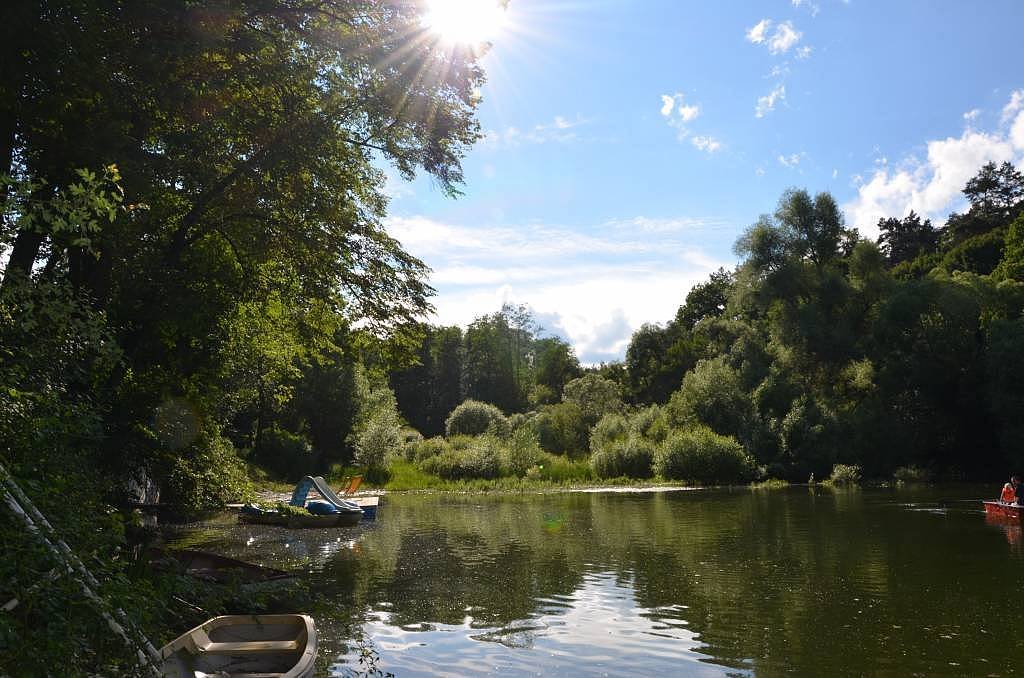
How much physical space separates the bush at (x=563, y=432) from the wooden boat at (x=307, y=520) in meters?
31.8

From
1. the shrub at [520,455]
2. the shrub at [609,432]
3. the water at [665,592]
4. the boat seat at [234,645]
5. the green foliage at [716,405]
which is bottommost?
the water at [665,592]

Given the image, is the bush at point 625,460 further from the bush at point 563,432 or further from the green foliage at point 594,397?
the green foliage at point 594,397

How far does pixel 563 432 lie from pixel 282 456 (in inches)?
838

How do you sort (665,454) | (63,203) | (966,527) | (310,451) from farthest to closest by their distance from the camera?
(310,451) < (665,454) < (966,527) < (63,203)

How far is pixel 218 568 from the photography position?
13.6m

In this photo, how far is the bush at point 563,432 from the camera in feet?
189

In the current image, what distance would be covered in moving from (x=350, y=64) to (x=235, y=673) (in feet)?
40.5

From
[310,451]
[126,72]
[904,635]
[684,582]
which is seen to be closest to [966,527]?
[684,582]

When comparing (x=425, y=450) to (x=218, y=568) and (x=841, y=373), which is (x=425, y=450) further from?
(x=218, y=568)

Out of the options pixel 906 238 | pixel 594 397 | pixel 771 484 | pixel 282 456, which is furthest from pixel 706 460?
pixel 906 238

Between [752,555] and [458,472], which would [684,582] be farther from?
[458,472]

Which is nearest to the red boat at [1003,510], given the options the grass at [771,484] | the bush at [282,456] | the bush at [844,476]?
the grass at [771,484]

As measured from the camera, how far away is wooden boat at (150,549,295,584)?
12438mm

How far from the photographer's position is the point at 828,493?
122ft
